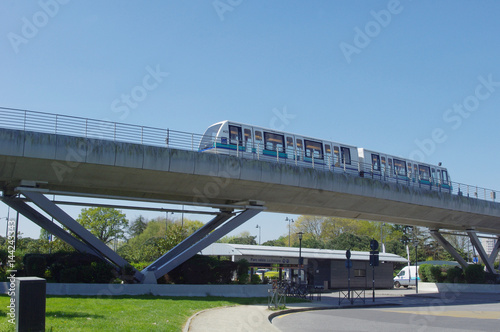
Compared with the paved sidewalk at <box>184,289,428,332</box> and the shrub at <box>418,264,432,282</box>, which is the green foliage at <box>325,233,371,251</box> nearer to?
the shrub at <box>418,264,432,282</box>

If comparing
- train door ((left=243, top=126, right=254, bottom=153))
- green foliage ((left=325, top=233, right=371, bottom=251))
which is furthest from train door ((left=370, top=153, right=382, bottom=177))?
green foliage ((left=325, top=233, right=371, bottom=251))

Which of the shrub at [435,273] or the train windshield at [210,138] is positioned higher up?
the train windshield at [210,138]

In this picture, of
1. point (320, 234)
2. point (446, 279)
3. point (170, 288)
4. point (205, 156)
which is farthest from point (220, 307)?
point (320, 234)

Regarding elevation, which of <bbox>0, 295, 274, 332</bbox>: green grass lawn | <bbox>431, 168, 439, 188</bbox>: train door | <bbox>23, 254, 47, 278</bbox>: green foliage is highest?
<bbox>431, 168, 439, 188</bbox>: train door

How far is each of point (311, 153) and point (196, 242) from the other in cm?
1114

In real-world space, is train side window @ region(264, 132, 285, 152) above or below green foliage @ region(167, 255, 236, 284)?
above

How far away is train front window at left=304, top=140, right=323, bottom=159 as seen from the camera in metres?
36.1

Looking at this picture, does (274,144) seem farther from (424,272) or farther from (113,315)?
(424,272)

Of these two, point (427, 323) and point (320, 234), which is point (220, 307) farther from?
point (320, 234)

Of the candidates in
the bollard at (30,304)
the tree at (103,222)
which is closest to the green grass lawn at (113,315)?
the bollard at (30,304)

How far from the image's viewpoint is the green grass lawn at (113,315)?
13.1 m

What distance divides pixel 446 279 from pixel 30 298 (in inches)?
1932

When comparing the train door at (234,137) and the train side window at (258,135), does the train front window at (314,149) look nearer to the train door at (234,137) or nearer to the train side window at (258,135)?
the train side window at (258,135)

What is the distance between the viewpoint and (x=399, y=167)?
42656 millimetres
